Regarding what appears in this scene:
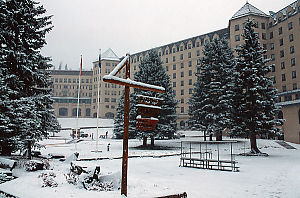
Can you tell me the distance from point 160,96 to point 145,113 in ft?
78.3

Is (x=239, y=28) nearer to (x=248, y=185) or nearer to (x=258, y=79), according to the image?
(x=258, y=79)

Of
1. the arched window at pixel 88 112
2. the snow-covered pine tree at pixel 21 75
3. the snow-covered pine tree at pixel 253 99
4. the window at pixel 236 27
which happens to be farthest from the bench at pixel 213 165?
the arched window at pixel 88 112

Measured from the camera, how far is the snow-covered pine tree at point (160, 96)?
3294cm

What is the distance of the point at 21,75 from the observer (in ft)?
56.5

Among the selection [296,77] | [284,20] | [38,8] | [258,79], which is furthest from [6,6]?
[284,20]

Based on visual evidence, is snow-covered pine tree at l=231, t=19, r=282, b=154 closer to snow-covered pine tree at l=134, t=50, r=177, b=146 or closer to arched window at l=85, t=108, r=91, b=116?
snow-covered pine tree at l=134, t=50, r=177, b=146

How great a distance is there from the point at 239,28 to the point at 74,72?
261ft

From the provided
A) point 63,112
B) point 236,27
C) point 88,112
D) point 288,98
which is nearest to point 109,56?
point 88,112

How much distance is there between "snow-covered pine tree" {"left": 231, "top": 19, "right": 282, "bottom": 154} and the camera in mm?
25734

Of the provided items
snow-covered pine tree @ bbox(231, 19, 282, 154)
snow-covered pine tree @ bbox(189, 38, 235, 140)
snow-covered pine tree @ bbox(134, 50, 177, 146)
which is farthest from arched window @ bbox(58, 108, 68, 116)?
snow-covered pine tree @ bbox(231, 19, 282, 154)

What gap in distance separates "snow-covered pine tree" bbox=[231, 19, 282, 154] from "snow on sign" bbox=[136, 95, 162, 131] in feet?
64.7

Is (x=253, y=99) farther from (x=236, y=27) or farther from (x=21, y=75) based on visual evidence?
(x=236, y=27)

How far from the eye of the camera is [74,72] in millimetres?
114375

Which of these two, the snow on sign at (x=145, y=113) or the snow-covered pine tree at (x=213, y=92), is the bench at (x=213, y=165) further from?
the snow-covered pine tree at (x=213, y=92)
